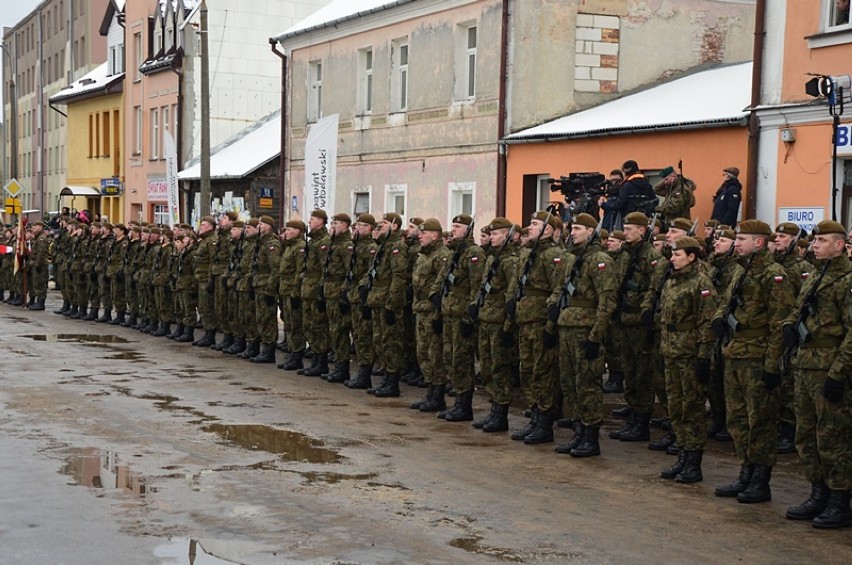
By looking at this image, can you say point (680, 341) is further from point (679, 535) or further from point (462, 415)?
point (462, 415)

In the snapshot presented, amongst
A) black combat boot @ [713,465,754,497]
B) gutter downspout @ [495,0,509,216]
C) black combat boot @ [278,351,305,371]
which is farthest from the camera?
gutter downspout @ [495,0,509,216]

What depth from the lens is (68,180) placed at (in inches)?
2260

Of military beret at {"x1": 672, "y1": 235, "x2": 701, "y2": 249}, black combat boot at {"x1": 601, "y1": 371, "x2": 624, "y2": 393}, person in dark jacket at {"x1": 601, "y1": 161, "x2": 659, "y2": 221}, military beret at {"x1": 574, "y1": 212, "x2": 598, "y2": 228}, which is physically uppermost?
person in dark jacket at {"x1": 601, "y1": 161, "x2": 659, "y2": 221}

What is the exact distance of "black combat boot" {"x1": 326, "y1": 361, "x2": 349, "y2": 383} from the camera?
50.4ft

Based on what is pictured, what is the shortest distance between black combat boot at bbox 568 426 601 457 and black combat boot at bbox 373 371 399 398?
3.74m

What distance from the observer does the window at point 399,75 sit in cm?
2925

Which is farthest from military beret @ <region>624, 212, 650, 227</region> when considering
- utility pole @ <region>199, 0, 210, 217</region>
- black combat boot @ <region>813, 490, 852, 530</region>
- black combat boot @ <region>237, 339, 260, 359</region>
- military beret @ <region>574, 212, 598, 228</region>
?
utility pole @ <region>199, 0, 210, 217</region>

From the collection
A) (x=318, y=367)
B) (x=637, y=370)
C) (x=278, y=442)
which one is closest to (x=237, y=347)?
(x=318, y=367)

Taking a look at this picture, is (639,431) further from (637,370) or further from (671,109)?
(671,109)

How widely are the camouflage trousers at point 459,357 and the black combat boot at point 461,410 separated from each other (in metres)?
0.06

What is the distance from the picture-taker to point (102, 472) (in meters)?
9.43

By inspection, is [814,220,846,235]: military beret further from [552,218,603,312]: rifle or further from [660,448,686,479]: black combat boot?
[552,218,603,312]: rifle

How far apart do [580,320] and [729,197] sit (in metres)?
7.41

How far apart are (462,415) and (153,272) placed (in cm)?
1011
